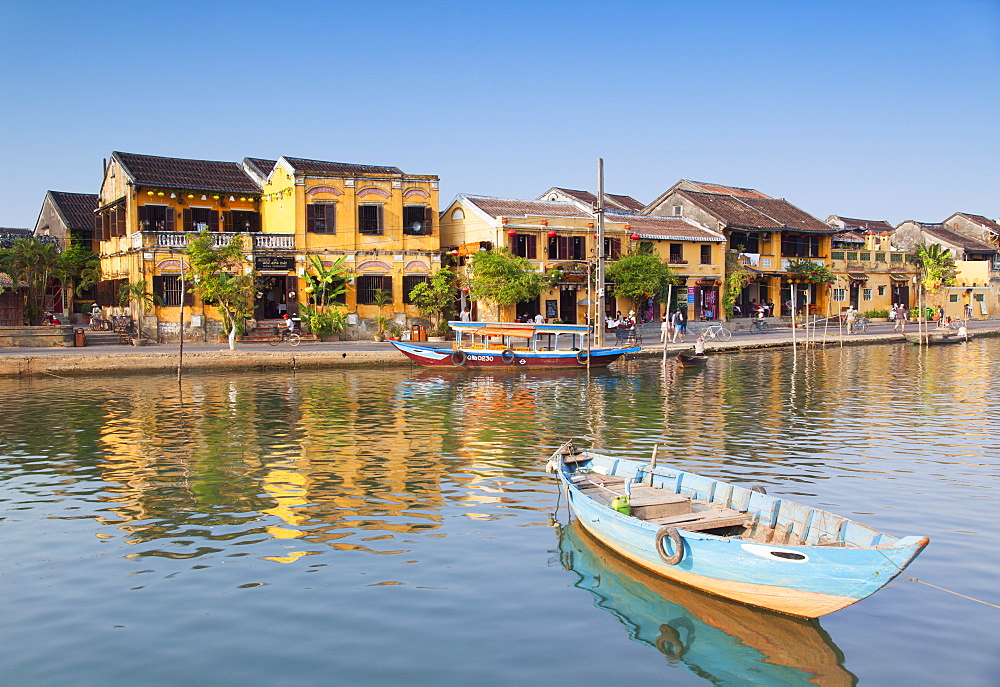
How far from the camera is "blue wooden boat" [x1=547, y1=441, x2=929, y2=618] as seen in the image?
8602 millimetres

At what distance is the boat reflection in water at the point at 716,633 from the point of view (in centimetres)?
854

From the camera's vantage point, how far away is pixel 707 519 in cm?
1074

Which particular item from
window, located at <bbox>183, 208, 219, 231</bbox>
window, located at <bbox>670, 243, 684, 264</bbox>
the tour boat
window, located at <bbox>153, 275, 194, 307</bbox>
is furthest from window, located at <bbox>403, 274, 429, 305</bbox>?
window, located at <bbox>670, 243, 684, 264</bbox>

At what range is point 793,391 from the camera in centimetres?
2855

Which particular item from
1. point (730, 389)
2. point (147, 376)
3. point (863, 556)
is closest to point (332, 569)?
point (863, 556)

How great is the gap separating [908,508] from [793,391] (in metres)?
15.5

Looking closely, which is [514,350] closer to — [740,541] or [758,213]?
[740,541]

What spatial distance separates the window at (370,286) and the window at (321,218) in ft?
9.33

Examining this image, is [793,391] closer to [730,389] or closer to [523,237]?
[730,389]

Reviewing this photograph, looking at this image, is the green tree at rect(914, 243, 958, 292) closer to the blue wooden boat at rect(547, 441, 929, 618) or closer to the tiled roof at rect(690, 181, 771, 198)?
the tiled roof at rect(690, 181, 771, 198)

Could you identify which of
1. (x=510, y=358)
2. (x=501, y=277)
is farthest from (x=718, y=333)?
(x=510, y=358)

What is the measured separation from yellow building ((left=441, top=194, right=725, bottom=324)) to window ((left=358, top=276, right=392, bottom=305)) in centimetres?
461

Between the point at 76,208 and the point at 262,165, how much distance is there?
1496 centimetres

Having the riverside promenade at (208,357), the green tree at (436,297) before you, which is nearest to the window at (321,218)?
the green tree at (436,297)
